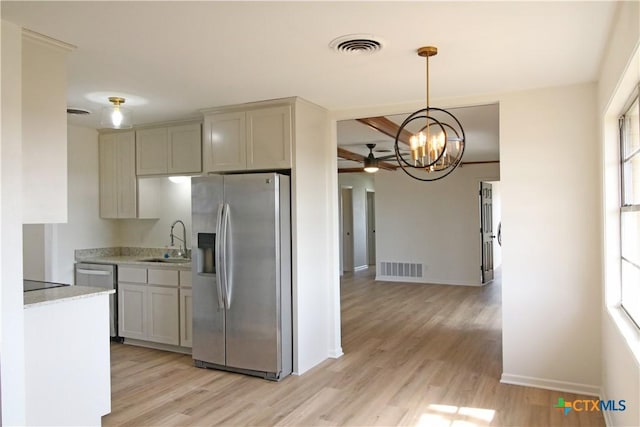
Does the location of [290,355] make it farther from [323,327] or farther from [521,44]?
[521,44]

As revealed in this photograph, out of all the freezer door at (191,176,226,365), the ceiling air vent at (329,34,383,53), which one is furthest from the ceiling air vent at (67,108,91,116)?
the ceiling air vent at (329,34,383,53)

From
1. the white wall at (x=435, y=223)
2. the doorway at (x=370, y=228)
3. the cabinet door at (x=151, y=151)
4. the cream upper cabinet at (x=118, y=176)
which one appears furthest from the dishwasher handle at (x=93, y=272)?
the doorway at (x=370, y=228)

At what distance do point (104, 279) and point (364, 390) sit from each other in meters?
2.94

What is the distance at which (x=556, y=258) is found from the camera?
3.61 meters

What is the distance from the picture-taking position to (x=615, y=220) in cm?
312

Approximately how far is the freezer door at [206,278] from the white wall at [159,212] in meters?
1.16

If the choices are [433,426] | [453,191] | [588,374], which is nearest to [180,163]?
[433,426]

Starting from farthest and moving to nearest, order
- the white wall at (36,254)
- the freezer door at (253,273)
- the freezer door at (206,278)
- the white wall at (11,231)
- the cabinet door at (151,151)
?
the cabinet door at (151,151), the white wall at (36,254), the freezer door at (206,278), the freezer door at (253,273), the white wall at (11,231)

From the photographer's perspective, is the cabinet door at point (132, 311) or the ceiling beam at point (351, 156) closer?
the cabinet door at point (132, 311)

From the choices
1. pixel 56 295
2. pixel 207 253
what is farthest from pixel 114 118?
pixel 56 295

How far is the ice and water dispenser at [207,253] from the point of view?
413 centimetres

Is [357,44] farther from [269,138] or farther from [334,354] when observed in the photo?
[334,354]

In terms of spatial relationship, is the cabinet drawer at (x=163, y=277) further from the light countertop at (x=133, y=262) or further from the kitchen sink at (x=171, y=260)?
the kitchen sink at (x=171, y=260)

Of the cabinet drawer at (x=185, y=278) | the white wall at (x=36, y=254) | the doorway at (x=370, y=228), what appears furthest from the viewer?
the doorway at (x=370, y=228)
